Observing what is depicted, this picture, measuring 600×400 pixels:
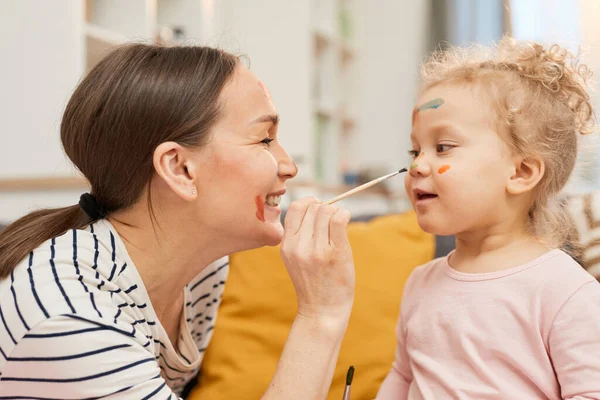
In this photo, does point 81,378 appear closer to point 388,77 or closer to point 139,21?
point 139,21

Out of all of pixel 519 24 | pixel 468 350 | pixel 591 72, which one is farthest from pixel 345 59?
pixel 468 350

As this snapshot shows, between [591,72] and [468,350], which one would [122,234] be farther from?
[591,72]

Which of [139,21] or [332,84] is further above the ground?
[139,21]

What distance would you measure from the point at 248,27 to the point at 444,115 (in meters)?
2.33

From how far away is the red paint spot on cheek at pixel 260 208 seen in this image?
1.15 meters

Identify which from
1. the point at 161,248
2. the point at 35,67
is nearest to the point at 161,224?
the point at 161,248

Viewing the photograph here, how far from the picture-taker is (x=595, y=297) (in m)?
0.94

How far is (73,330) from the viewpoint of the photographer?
88 cm

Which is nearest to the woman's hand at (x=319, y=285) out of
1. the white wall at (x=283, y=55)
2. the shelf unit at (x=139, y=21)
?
the shelf unit at (x=139, y=21)

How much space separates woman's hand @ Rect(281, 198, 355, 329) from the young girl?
0.14 meters

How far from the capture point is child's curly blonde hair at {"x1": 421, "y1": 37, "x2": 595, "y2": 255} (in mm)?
1047

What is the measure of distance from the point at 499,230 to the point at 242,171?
0.46 metres

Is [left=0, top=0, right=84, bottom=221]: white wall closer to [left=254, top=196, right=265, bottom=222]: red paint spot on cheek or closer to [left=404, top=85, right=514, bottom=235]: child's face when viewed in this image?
[left=254, top=196, right=265, bottom=222]: red paint spot on cheek

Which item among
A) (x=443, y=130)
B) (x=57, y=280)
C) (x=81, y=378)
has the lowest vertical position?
(x=81, y=378)
